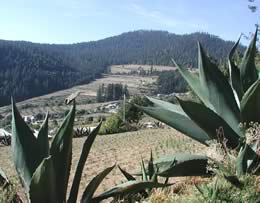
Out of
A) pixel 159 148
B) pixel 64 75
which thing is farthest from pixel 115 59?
pixel 159 148

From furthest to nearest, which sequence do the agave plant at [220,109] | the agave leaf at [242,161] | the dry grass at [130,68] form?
the dry grass at [130,68] < the agave plant at [220,109] < the agave leaf at [242,161]

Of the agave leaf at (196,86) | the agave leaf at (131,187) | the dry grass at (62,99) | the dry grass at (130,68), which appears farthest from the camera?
the dry grass at (130,68)

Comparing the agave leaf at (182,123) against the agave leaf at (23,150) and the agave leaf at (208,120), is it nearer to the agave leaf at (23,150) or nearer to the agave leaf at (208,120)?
the agave leaf at (208,120)

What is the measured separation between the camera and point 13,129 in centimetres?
302

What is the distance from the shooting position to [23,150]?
3012 mm

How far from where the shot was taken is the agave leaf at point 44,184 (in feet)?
8.59

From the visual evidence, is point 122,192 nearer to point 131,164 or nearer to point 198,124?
point 198,124

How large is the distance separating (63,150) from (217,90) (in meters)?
1.40

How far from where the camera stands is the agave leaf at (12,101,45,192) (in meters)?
3.00

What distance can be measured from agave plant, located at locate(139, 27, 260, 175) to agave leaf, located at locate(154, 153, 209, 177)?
0.03 meters

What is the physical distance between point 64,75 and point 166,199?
12335 cm

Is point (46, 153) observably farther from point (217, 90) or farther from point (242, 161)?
point (217, 90)

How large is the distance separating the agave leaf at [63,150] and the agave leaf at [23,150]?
0.11m

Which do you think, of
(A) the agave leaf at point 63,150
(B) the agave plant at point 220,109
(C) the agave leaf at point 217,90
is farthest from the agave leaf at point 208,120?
(A) the agave leaf at point 63,150
